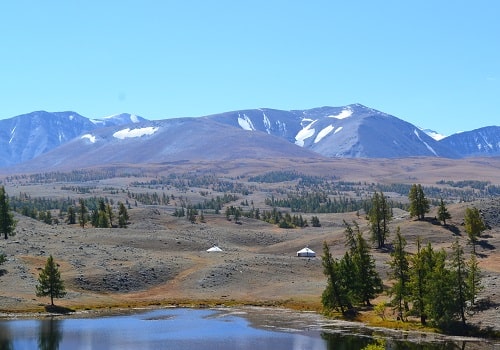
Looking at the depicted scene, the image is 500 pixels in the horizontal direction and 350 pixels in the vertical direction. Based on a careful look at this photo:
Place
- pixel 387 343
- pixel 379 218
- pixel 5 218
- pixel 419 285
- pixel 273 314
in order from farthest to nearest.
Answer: pixel 379 218, pixel 5 218, pixel 273 314, pixel 419 285, pixel 387 343

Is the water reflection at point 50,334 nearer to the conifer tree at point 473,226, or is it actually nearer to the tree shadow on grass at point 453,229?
the conifer tree at point 473,226

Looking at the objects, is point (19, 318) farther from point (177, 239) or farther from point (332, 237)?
point (332, 237)

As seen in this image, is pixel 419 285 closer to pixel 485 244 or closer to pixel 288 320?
pixel 288 320

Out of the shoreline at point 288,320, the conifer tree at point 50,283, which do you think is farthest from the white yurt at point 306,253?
the conifer tree at point 50,283

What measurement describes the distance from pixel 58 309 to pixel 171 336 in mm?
29978

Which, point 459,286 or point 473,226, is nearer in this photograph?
point 459,286

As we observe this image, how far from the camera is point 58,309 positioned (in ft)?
382

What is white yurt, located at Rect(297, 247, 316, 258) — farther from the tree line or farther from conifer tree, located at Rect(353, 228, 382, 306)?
conifer tree, located at Rect(353, 228, 382, 306)

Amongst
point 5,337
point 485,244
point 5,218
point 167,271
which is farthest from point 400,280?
point 5,218

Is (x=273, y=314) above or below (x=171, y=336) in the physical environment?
below

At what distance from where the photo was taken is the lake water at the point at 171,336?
8675cm

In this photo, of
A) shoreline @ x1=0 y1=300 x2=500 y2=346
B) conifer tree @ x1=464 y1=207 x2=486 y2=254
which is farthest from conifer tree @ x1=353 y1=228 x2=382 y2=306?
conifer tree @ x1=464 y1=207 x2=486 y2=254

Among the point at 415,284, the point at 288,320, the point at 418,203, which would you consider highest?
the point at 418,203

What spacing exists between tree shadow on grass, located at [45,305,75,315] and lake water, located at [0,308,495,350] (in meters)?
6.93
